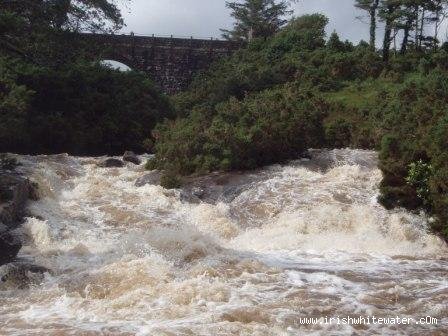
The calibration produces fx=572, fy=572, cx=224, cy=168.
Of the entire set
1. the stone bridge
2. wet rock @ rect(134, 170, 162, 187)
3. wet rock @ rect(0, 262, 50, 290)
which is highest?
the stone bridge

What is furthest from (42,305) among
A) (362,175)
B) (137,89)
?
(137,89)

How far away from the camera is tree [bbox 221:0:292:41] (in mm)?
43312

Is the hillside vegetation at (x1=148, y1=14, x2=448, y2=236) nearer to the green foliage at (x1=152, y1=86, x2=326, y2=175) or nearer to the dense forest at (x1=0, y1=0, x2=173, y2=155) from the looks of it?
the green foliage at (x1=152, y1=86, x2=326, y2=175)

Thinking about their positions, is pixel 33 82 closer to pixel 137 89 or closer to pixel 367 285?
pixel 137 89

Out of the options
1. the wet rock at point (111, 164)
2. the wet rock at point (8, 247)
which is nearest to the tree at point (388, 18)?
the wet rock at point (111, 164)

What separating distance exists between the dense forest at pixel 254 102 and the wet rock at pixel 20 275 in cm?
435

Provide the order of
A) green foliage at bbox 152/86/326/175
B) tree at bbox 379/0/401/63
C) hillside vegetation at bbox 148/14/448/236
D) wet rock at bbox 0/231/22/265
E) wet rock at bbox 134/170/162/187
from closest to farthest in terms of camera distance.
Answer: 1. wet rock at bbox 0/231/22/265
2. hillside vegetation at bbox 148/14/448/236
3. wet rock at bbox 134/170/162/187
4. green foliage at bbox 152/86/326/175
5. tree at bbox 379/0/401/63

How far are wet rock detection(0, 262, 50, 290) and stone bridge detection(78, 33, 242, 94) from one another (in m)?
25.6

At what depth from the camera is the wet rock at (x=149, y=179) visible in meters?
17.4

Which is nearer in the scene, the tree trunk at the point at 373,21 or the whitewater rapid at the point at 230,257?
the whitewater rapid at the point at 230,257

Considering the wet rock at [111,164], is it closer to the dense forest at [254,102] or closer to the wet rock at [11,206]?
the dense forest at [254,102]

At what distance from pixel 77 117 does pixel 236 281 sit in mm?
17064

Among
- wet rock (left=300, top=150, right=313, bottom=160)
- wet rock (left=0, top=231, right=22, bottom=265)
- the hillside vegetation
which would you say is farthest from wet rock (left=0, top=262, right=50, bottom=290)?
wet rock (left=300, top=150, right=313, bottom=160)

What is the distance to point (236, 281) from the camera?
9.32 meters
